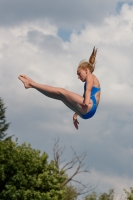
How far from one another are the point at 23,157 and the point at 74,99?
92.6ft

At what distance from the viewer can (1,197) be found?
127ft

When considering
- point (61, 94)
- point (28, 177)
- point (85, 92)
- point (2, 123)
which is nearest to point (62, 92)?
point (61, 94)

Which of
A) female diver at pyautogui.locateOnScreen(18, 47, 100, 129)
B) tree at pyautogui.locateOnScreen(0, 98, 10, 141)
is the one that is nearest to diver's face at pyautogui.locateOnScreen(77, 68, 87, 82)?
female diver at pyautogui.locateOnScreen(18, 47, 100, 129)

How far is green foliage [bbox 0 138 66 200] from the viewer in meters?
38.4

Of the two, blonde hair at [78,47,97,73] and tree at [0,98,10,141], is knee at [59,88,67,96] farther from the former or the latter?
tree at [0,98,10,141]

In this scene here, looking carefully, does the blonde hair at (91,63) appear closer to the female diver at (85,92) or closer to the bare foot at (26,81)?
the female diver at (85,92)

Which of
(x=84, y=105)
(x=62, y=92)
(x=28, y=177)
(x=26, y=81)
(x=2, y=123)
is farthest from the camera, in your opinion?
(x=2, y=123)

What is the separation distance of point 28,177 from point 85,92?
89.8 feet

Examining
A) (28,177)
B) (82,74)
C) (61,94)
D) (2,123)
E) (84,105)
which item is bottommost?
(84,105)

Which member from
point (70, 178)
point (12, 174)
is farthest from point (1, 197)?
point (70, 178)

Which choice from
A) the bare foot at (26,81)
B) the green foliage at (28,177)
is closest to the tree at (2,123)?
the green foliage at (28,177)

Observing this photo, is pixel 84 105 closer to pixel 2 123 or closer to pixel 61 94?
pixel 61 94

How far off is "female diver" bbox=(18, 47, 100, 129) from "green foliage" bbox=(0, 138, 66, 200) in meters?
25.8

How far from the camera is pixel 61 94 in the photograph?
12664 mm
